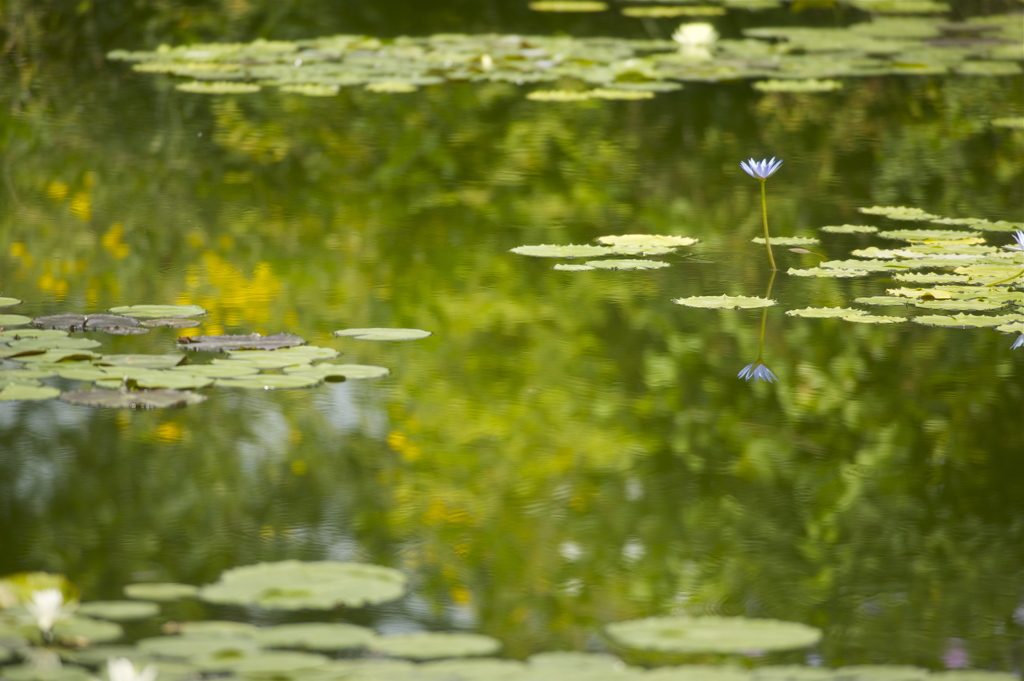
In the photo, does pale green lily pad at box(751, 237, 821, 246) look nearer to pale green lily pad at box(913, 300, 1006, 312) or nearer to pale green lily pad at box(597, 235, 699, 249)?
pale green lily pad at box(597, 235, 699, 249)

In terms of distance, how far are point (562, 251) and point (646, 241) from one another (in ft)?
0.86

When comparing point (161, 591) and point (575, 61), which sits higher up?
point (575, 61)

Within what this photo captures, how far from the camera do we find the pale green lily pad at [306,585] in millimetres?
1864

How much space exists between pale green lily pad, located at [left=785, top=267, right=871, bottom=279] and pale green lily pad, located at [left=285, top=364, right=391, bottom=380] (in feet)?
4.24

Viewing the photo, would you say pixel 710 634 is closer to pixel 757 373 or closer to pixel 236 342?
A: pixel 757 373

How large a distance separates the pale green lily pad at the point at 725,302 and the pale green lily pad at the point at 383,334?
645 mm

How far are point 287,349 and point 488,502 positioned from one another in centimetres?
86

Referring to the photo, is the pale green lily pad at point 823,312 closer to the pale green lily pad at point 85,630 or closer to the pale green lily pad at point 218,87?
the pale green lily pad at point 85,630

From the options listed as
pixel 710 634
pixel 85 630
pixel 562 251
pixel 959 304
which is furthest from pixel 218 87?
pixel 710 634

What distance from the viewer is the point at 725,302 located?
3.46 m

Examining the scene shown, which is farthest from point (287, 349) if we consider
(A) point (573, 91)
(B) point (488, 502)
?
(A) point (573, 91)

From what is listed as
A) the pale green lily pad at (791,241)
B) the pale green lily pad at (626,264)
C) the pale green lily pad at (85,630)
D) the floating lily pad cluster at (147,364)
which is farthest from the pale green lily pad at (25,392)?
the pale green lily pad at (791,241)

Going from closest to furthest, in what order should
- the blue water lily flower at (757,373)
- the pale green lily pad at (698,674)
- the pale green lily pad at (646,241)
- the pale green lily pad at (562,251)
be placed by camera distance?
the pale green lily pad at (698,674)
the blue water lily flower at (757,373)
the pale green lily pad at (562,251)
the pale green lily pad at (646,241)

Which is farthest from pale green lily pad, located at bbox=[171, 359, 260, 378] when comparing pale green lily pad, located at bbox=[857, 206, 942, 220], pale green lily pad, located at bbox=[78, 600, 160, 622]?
pale green lily pad, located at bbox=[857, 206, 942, 220]
